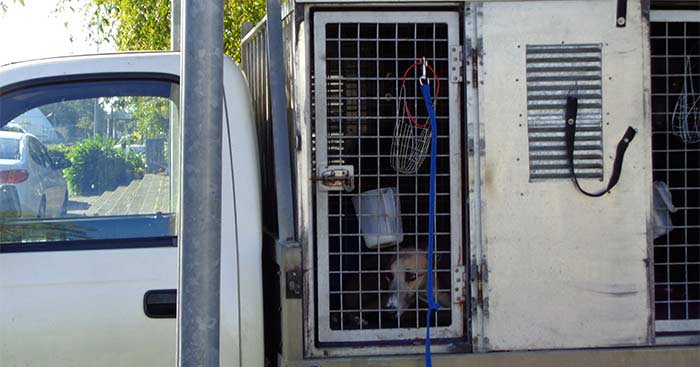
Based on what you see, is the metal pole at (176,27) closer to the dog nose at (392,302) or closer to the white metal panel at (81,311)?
the white metal panel at (81,311)

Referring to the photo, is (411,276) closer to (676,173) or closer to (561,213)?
(561,213)

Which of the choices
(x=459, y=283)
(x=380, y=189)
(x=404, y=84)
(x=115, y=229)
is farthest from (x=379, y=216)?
(x=115, y=229)

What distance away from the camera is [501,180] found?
3.33 meters

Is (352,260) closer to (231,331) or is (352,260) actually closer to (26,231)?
(231,331)

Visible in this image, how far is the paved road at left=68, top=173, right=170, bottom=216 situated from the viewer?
11.2 feet

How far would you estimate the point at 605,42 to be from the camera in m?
3.38

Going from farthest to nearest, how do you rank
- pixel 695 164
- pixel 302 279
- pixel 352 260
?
pixel 695 164 < pixel 352 260 < pixel 302 279

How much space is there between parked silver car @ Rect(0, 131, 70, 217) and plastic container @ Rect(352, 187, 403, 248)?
116 centimetres

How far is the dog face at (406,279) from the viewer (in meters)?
3.51

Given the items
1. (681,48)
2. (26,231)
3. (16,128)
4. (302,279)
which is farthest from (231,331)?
(681,48)

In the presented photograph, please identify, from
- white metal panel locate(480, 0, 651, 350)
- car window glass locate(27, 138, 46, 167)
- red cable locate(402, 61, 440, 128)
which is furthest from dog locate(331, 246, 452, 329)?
car window glass locate(27, 138, 46, 167)

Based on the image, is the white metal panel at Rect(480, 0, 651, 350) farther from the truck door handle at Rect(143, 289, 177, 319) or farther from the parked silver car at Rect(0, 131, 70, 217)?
the parked silver car at Rect(0, 131, 70, 217)

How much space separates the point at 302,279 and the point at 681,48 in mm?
2032

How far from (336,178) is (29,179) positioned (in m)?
1.18
